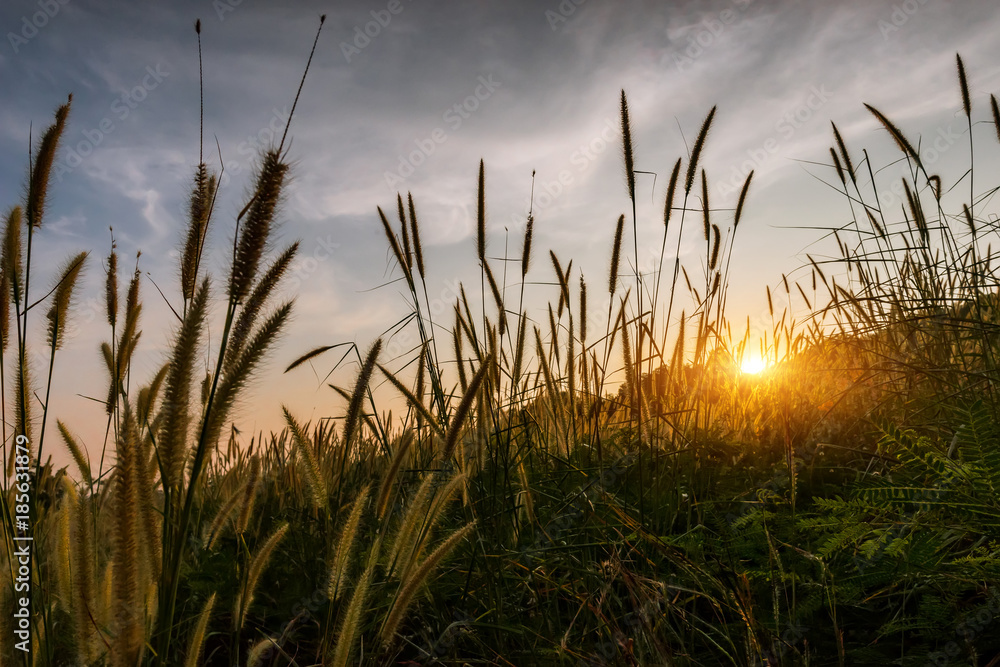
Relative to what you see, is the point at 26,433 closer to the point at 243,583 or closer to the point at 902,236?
the point at 243,583

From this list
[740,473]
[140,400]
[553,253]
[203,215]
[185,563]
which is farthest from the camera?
[553,253]

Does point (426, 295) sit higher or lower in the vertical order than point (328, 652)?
higher

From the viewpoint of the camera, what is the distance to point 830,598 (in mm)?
1404

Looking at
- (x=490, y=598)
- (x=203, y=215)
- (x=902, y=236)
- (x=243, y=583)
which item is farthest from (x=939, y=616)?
(x=902, y=236)

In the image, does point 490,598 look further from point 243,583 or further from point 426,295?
point 426,295

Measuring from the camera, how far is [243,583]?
126 centimetres

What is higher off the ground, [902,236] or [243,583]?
[902,236]

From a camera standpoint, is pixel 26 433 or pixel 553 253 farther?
pixel 553 253

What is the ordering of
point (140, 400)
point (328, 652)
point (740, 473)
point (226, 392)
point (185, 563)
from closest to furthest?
point (226, 392) < point (328, 652) < point (140, 400) < point (185, 563) < point (740, 473)

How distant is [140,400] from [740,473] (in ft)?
7.08

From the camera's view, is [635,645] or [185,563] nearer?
[635,645]

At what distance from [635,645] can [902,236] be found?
9.33 feet

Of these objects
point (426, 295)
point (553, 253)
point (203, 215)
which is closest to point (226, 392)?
point (203, 215)

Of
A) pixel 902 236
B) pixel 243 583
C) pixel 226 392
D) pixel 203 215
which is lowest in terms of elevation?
pixel 243 583
